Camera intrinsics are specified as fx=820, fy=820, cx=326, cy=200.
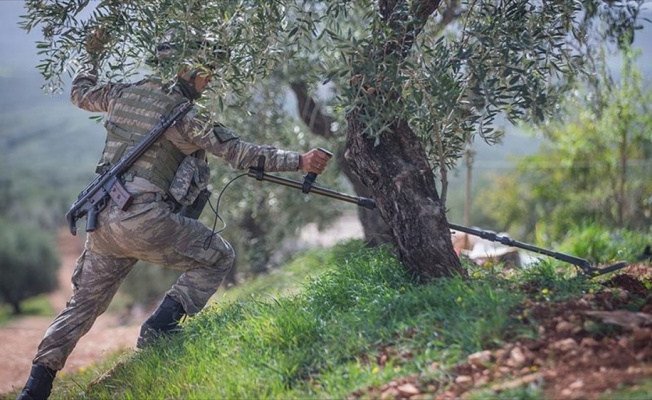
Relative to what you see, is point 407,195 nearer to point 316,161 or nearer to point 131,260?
point 316,161

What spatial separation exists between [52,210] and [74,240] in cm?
188

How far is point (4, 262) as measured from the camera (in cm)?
1983

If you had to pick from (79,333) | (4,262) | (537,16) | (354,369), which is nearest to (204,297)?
(79,333)

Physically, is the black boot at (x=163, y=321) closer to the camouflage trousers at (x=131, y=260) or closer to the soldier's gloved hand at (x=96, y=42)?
the camouflage trousers at (x=131, y=260)

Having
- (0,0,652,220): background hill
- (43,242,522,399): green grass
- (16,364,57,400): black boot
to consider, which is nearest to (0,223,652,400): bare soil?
(43,242,522,399): green grass

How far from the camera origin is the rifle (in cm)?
503

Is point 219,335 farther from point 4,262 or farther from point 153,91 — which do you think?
point 4,262

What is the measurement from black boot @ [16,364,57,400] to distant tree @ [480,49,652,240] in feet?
24.1

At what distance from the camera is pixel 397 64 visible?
463 cm

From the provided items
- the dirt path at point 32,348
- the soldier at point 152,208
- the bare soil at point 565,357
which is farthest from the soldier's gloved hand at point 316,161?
the dirt path at point 32,348

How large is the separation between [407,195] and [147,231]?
1613 millimetres

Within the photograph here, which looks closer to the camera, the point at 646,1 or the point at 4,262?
the point at 646,1

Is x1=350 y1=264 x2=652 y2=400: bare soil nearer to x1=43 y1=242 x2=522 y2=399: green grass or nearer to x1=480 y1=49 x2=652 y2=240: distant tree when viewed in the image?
x1=43 y1=242 x2=522 y2=399: green grass

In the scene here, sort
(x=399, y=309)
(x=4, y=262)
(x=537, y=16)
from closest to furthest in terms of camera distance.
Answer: (x=399, y=309), (x=537, y=16), (x=4, y=262)
